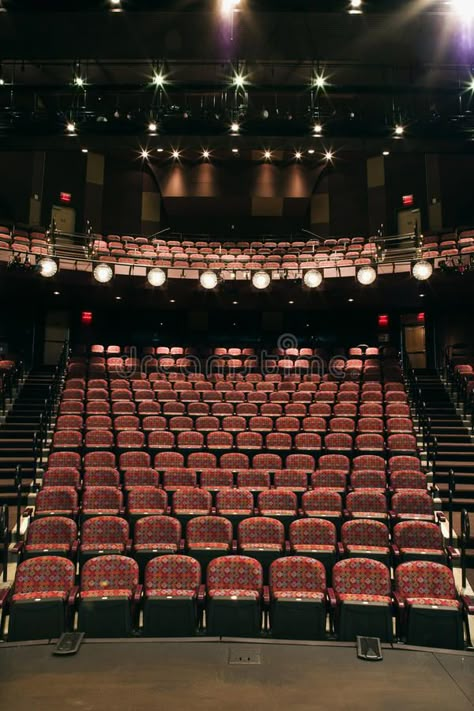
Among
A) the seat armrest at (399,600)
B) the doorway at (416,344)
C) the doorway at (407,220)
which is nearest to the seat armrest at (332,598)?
the seat armrest at (399,600)

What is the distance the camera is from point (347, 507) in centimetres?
527

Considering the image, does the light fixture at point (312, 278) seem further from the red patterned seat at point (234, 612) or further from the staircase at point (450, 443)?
the red patterned seat at point (234, 612)

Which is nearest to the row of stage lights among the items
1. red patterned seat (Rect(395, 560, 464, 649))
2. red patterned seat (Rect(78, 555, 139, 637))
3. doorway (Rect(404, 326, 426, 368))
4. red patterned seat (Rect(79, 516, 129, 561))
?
doorway (Rect(404, 326, 426, 368))

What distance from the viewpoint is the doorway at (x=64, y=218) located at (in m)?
13.2

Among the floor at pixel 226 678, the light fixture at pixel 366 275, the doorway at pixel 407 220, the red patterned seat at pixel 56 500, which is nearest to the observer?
the floor at pixel 226 678

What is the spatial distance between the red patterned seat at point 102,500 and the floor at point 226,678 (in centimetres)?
225

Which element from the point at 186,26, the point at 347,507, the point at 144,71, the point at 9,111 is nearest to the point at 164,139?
the point at 9,111

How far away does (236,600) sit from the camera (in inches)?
135

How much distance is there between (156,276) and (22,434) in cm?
390

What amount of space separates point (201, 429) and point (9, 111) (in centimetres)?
465

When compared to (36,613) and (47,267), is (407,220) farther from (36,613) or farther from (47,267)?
(36,613)

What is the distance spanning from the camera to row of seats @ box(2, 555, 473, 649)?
3375 millimetres

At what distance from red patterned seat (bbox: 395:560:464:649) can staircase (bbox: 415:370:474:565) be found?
138 cm

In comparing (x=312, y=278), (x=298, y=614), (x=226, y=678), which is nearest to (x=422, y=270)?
(x=312, y=278)
